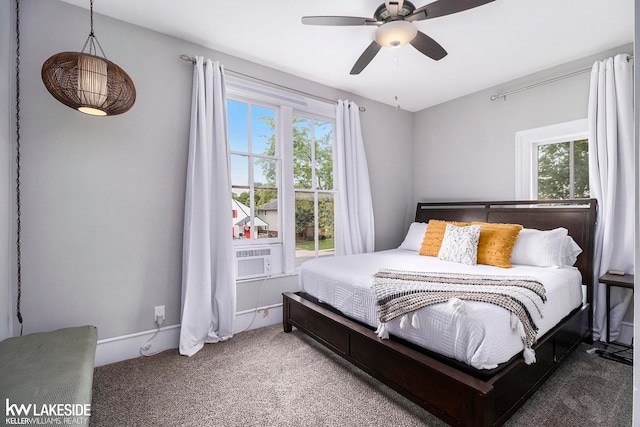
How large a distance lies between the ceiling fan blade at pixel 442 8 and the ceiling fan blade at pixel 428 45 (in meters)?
0.17

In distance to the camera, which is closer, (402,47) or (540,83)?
(402,47)

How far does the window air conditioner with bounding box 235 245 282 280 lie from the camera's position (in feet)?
9.59

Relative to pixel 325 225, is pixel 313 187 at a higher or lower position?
higher

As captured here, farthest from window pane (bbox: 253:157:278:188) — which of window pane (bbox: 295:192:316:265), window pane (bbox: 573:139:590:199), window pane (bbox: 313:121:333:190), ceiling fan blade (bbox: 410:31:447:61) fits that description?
window pane (bbox: 573:139:590:199)

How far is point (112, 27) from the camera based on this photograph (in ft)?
7.43

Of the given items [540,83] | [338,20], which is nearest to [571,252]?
[540,83]

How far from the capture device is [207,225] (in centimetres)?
252

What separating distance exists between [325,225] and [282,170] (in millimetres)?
899

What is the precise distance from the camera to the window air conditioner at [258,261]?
9.59ft

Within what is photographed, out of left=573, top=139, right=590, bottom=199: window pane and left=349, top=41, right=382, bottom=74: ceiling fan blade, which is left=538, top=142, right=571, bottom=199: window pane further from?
left=349, top=41, right=382, bottom=74: ceiling fan blade

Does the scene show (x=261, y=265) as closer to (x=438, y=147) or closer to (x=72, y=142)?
(x=72, y=142)

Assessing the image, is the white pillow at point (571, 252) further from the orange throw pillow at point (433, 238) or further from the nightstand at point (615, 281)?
the orange throw pillow at point (433, 238)

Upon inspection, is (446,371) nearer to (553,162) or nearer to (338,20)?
(338,20)

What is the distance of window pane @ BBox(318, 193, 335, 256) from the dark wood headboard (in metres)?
1.39
